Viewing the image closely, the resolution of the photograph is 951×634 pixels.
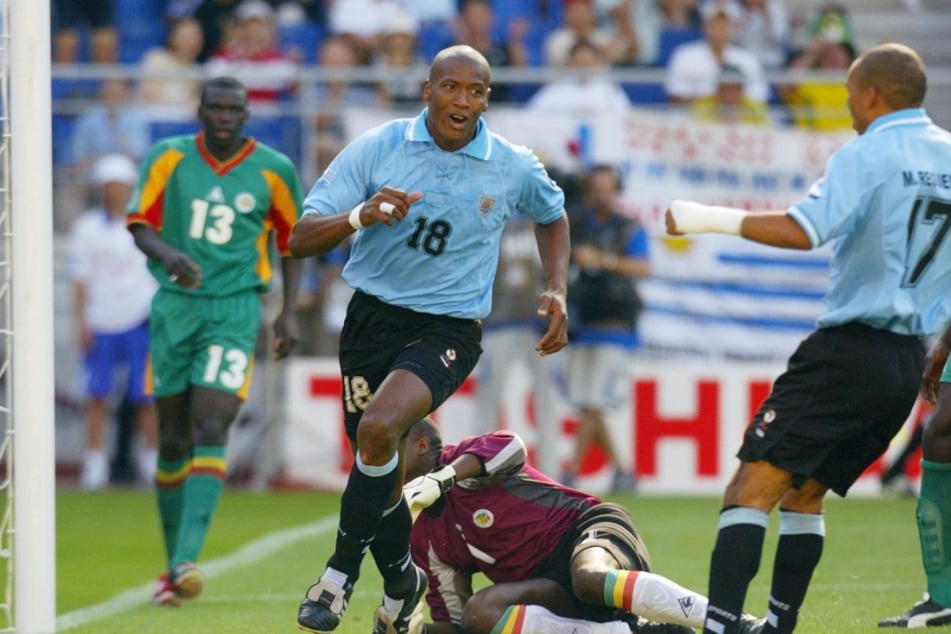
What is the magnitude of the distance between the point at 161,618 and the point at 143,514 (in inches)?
201

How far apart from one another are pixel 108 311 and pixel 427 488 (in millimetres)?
8478

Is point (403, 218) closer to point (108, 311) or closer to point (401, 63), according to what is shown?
point (108, 311)

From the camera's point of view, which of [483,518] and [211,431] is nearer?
[483,518]

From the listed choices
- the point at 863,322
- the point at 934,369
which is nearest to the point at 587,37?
the point at 934,369

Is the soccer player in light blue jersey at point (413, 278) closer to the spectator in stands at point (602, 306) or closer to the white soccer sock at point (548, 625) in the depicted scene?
the white soccer sock at point (548, 625)

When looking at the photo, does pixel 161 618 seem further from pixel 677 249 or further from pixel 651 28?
pixel 651 28

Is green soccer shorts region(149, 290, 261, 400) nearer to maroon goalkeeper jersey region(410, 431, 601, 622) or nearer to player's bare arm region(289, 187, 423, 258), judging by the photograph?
maroon goalkeeper jersey region(410, 431, 601, 622)

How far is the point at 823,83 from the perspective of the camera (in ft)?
47.8

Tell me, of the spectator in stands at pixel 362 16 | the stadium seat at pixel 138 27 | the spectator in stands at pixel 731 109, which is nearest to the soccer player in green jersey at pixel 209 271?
the spectator in stands at pixel 731 109

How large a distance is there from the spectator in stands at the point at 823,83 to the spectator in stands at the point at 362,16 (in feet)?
13.7

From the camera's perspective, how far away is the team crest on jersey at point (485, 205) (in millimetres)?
6655

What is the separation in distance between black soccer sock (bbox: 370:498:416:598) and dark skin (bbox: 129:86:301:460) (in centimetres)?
242

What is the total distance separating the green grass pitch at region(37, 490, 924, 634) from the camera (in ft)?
25.1

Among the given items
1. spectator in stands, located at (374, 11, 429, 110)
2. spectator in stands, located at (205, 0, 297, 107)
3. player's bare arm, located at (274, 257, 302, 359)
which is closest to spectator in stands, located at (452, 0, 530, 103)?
spectator in stands, located at (374, 11, 429, 110)
